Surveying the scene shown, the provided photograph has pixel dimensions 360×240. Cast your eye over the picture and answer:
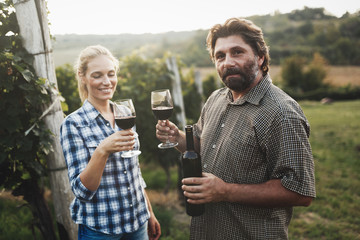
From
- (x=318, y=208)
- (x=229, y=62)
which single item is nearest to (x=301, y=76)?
(x=318, y=208)

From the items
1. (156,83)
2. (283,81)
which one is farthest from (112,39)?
(283,81)

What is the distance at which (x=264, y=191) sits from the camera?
65.1 inches

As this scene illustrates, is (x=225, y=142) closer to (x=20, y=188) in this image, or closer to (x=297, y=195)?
(x=297, y=195)

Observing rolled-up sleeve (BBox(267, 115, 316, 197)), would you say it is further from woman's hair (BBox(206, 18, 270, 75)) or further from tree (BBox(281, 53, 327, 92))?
tree (BBox(281, 53, 327, 92))

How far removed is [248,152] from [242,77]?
56 cm

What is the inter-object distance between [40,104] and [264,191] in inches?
80.4

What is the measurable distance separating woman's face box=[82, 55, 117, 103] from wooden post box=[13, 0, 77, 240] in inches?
23.9

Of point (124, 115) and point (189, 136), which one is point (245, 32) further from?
point (124, 115)

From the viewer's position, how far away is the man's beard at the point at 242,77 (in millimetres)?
1951

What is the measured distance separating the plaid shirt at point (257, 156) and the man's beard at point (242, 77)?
0.25 ft

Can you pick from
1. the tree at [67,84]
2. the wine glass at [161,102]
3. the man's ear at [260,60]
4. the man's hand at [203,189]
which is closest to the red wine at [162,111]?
the wine glass at [161,102]

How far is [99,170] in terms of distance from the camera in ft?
5.61

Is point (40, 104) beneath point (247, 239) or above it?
above

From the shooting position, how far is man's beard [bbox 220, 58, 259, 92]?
195 centimetres
